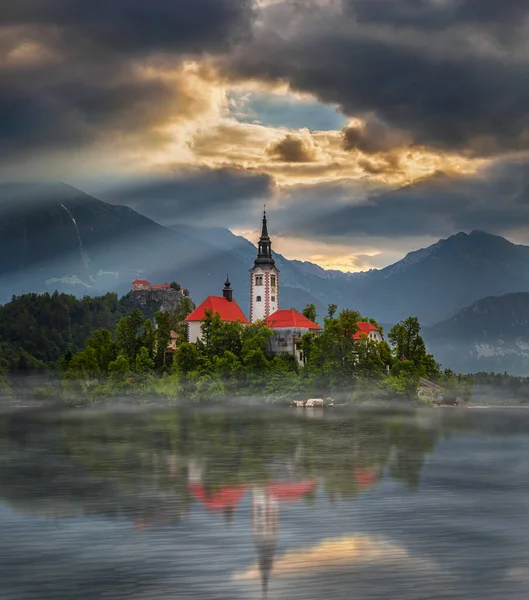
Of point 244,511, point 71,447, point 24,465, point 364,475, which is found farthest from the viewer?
point 71,447

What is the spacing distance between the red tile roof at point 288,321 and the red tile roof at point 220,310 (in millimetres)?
6795

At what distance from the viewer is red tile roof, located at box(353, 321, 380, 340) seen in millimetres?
133887

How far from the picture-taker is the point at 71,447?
63.8 metres

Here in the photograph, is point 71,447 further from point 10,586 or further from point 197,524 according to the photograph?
point 10,586

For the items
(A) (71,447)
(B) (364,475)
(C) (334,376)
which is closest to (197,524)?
(B) (364,475)

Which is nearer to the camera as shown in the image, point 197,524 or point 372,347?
point 197,524

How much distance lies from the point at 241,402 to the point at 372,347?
2139 cm

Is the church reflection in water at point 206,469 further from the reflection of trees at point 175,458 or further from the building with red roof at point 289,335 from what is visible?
the building with red roof at point 289,335

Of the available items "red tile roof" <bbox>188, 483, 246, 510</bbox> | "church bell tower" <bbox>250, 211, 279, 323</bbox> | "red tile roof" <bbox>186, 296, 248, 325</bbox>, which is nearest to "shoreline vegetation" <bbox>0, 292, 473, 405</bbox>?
"red tile roof" <bbox>186, 296, 248, 325</bbox>

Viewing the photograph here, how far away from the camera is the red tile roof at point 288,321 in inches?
5482

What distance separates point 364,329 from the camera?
14150 cm

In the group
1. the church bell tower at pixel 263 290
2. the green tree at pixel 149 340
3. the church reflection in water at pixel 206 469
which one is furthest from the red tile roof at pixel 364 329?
the church reflection in water at pixel 206 469

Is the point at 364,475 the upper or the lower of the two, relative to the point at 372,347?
lower

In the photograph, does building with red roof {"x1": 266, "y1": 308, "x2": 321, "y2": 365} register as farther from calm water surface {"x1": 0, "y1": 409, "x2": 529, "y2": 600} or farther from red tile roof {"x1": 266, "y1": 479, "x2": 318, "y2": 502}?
red tile roof {"x1": 266, "y1": 479, "x2": 318, "y2": 502}
